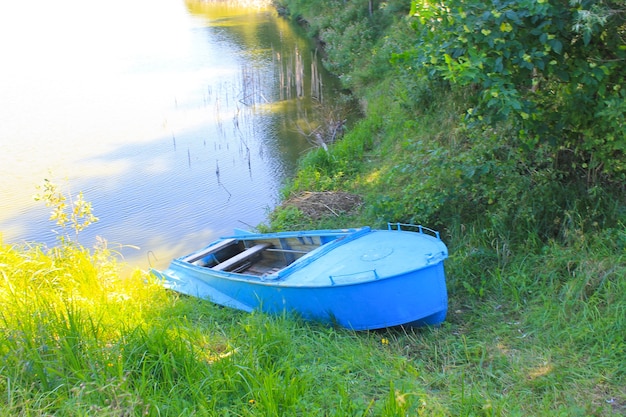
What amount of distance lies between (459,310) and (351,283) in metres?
1.37

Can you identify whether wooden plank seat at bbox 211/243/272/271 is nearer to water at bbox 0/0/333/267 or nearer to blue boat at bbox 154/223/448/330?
blue boat at bbox 154/223/448/330

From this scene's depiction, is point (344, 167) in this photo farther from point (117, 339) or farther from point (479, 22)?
point (117, 339)

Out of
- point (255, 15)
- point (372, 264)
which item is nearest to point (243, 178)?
point (372, 264)

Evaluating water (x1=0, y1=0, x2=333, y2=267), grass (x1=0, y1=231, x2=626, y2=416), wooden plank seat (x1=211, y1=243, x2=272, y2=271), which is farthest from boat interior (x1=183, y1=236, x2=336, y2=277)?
water (x1=0, y1=0, x2=333, y2=267)

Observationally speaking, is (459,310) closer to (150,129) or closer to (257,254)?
(257,254)

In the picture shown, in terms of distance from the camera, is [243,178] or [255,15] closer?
[243,178]

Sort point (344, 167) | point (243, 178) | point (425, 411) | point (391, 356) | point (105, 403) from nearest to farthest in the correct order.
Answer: point (105, 403), point (425, 411), point (391, 356), point (344, 167), point (243, 178)

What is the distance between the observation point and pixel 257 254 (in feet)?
24.4

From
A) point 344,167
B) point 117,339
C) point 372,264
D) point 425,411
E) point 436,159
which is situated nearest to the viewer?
point 425,411

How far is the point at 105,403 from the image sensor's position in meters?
3.56

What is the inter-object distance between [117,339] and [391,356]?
2.15 metres

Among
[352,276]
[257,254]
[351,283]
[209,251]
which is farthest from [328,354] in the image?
[209,251]

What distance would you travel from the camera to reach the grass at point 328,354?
12.4 feet

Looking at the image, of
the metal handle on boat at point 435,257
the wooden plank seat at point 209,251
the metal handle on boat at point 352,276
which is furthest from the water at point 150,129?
the metal handle on boat at point 435,257
